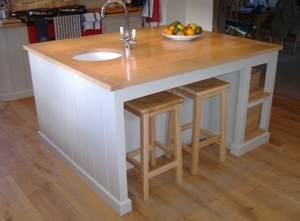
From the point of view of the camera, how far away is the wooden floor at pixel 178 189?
216 cm

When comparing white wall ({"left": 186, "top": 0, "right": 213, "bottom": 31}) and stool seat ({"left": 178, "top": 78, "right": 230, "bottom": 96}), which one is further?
white wall ({"left": 186, "top": 0, "right": 213, "bottom": 31})

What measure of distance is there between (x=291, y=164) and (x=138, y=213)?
51.2 inches

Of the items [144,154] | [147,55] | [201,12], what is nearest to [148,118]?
[144,154]

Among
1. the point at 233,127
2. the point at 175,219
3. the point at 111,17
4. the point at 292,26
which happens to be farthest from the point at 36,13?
the point at 292,26

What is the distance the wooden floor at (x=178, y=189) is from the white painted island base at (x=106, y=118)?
A: 11cm

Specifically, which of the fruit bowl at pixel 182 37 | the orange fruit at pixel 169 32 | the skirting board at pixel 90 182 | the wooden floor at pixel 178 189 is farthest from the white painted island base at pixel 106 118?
the orange fruit at pixel 169 32

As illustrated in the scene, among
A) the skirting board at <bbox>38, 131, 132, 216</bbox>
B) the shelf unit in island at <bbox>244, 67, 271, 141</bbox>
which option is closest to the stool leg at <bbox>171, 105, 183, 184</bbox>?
Answer: the skirting board at <bbox>38, 131, 132, 216</bbox>

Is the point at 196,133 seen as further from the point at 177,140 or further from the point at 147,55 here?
the point at 147,55

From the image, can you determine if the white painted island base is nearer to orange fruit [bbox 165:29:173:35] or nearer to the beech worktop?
the beech worktop

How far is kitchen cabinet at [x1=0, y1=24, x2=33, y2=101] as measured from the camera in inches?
151

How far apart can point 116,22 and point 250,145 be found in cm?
261

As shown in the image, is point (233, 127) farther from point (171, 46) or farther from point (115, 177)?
point (115, 177)

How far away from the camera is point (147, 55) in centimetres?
240

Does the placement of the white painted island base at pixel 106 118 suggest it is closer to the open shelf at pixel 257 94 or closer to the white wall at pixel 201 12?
the open shelf at pixel 257 94
